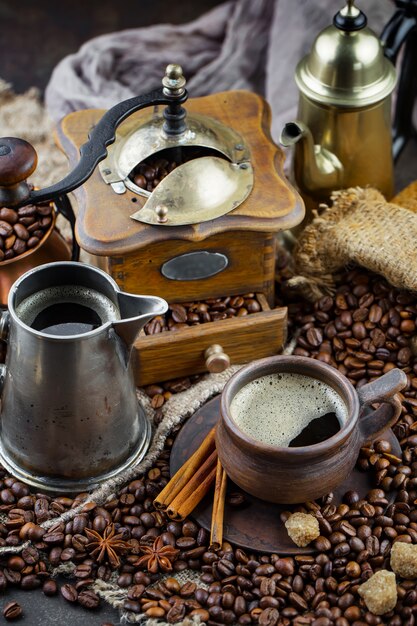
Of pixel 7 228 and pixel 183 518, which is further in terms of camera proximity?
pixel 7 228

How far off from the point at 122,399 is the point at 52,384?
0.16 metres

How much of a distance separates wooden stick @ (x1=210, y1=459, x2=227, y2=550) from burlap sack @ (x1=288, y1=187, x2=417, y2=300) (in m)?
0.57

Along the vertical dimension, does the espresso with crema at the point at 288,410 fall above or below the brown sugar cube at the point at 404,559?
above

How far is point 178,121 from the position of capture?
7.02ft

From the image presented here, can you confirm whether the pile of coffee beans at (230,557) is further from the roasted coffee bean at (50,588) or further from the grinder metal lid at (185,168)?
the grinder metal lid at (185,168)

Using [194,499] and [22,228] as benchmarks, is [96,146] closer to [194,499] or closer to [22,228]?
[22,228]

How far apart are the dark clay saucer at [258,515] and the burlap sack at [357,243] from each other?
1.24 ft

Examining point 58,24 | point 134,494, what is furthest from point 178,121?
point 58,24

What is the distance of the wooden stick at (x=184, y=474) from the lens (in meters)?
1.87

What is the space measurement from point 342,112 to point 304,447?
93 centimetres

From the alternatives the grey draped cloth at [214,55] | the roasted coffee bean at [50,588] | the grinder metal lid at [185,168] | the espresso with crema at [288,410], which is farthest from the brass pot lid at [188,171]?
the roasted coffee bean at [50,588]

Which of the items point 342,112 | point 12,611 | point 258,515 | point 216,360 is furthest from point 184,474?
point 342,112

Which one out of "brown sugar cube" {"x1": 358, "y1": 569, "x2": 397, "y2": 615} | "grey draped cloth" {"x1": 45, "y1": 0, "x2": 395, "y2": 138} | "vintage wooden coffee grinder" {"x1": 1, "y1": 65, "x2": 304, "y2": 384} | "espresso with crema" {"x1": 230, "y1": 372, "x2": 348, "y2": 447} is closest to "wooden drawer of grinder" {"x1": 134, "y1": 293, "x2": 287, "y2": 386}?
"vintage wooden coffee grinder" {"x1": 1, "y1": 65, "x2": 304, "y2": 384}

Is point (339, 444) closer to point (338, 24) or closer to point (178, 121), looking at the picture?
point (178, 121)
